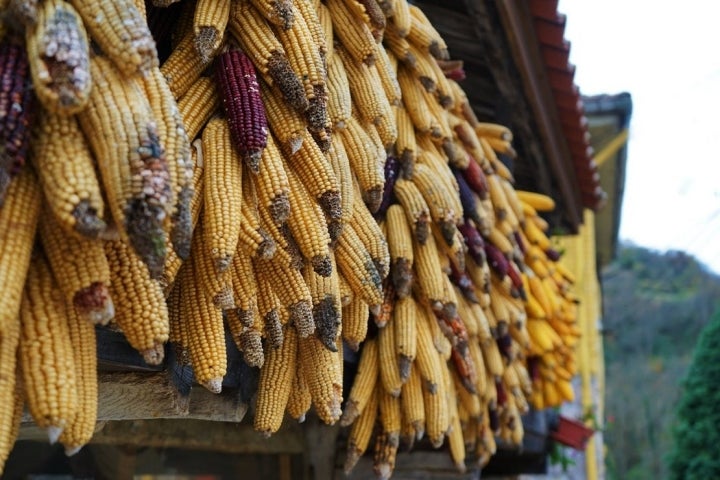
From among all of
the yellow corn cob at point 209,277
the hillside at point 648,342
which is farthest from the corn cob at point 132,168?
the hillside at point 648,342

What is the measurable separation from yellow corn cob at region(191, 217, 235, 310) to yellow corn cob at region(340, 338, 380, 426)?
1250 millimetres

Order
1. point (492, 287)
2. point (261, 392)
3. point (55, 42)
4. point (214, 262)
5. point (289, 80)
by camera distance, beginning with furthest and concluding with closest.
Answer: point (492, 287) → point (261, 392) → point (289, 80) → point (214, 262) → point (55, 42)

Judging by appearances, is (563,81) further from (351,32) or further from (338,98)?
(338,98)

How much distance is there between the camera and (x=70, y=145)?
148cm

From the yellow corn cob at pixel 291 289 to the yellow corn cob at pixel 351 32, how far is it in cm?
85

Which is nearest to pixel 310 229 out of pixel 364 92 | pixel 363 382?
pixel 364 92

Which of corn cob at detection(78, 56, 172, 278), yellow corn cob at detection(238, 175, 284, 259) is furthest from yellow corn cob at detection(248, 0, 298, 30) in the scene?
corn cob at detection(78, 56, 172, 278)

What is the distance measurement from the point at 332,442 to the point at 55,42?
3.01 meters

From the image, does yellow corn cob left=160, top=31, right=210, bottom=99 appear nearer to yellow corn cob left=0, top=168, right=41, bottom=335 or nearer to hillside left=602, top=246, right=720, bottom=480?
yellow corn cob left=0, top=168, right=41, bottom=335

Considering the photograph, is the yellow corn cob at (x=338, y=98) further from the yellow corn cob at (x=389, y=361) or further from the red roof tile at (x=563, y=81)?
the red roof tile at (x=563, y=81)

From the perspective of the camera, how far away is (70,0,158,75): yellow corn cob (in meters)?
1.55

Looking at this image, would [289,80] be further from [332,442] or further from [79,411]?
[332,442]

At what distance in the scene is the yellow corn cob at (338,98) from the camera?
2416 millimetres

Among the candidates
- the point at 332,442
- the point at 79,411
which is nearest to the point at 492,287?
the point at 332,442
